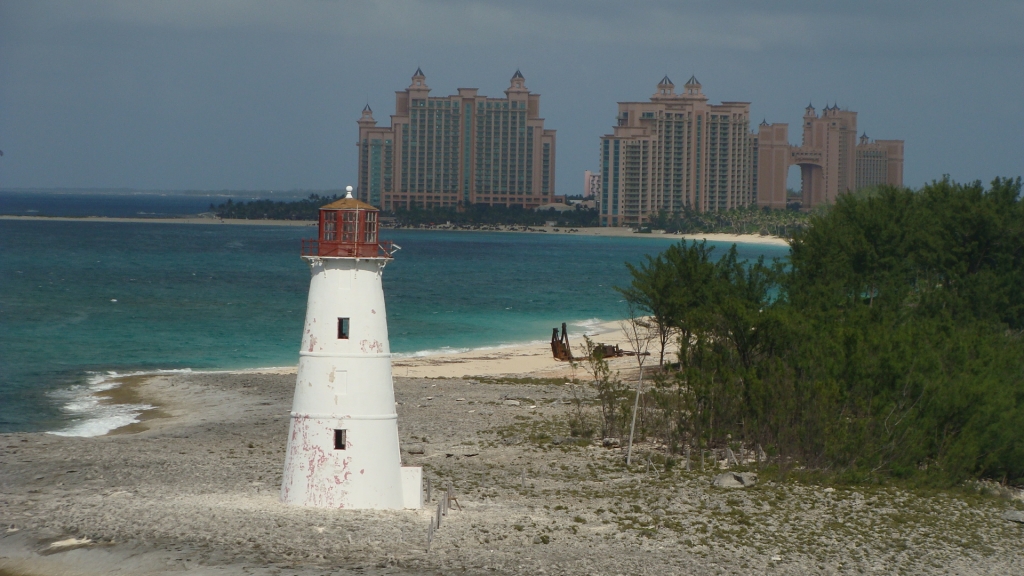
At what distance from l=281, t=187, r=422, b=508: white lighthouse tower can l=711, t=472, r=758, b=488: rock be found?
755cm

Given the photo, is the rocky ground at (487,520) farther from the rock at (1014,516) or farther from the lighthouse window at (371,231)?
the lighthouse window at (371,231)

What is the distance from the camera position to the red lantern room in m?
19.1

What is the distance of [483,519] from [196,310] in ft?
189

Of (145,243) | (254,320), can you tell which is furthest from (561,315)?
(145,243)

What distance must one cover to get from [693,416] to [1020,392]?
25.6 feet

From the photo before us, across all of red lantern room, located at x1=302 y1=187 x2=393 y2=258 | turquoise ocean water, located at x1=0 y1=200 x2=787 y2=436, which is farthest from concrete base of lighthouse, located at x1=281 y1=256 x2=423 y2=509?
turquoise ocean water, located at x1=0 y1=200 x2=787 y2=436

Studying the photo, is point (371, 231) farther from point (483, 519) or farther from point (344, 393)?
point (483, 519)

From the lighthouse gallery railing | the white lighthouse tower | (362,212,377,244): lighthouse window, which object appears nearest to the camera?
the lighthouse gallery railing

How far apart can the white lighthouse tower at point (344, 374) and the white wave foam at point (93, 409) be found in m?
16.3

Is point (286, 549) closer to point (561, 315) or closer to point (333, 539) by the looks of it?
point (333, 539)

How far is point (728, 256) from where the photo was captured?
144ft

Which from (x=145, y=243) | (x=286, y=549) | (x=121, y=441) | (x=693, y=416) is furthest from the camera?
(x=145, y=243)

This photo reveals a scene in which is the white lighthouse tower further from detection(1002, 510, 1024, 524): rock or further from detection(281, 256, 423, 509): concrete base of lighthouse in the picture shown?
detection(1002, 510, 1024, 524): rock

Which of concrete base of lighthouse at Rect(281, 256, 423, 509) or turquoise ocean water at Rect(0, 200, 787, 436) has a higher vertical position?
concrete base of lighthouse at Rect(281, 256, 423, 509)
